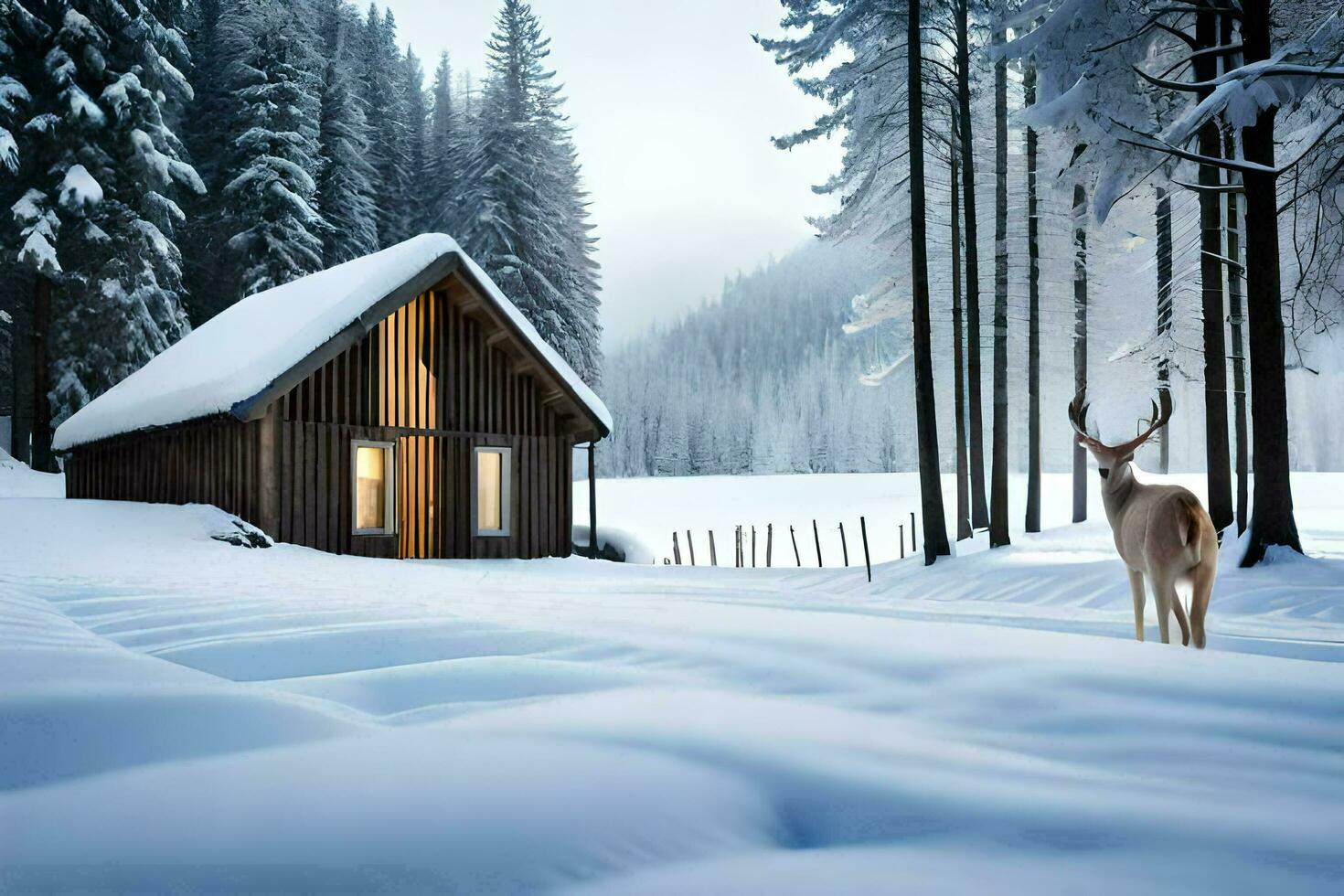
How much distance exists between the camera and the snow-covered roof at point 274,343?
13.1 m

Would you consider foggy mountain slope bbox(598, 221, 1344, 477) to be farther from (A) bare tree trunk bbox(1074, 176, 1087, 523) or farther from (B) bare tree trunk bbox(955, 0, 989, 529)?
(B) bare tree trunk bbox(955, 0, 989, 529)

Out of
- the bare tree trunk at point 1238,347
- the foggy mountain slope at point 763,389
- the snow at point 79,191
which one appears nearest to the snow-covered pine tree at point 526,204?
the snow at point 79,191

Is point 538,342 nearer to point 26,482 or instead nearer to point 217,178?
point 26,482

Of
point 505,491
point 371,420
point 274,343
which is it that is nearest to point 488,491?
point 505,491

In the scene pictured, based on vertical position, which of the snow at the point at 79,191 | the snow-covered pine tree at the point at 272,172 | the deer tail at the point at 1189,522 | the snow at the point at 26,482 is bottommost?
the deer tail at the point at 1189,522

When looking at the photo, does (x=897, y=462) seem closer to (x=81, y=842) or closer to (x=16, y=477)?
(x=16, y=477)

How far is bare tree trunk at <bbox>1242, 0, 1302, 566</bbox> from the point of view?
909 cm

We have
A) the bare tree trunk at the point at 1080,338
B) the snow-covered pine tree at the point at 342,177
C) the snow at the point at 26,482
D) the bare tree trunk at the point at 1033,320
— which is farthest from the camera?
the snow-covered pine tree at the point at 342,177

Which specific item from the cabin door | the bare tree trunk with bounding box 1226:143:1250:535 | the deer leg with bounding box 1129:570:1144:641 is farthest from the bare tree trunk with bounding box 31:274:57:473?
the bare tree trunk with bounding box 1226:143:1250:535

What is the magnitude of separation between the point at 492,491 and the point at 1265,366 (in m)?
12.9

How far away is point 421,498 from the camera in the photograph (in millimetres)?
15469

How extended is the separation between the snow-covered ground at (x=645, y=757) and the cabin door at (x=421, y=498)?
33.1 ft

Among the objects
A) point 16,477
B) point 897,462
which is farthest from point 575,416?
point 897,462

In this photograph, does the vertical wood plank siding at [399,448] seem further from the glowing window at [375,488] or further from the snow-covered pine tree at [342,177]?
the snow-covered pine tree at [342,177]
